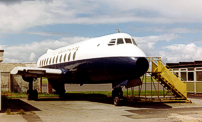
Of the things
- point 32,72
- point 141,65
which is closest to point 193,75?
point 141,65

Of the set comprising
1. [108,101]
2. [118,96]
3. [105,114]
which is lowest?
[108,101]

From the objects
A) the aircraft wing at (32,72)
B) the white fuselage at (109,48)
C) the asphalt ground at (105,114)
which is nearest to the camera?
the asphalt ground at (105,114)

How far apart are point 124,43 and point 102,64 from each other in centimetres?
203

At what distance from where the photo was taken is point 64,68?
22.1 m

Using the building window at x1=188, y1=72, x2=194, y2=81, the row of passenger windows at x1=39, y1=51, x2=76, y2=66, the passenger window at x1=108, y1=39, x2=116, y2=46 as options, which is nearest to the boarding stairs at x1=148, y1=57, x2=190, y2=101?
the passenger window at x1=108, y1=39, x2=116, y2=46

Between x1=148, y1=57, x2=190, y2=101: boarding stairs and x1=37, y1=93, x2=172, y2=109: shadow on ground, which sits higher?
x1=148, y1=57, x2=190, y2=101: boarding stairs

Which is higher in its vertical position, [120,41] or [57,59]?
[120,41]

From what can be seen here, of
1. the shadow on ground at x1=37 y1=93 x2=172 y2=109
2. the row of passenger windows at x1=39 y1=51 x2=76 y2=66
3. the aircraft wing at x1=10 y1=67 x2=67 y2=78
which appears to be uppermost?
the row of passenger windows at x1=39 y1=51 x2=76 y2=66

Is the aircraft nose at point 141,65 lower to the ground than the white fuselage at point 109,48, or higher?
lower

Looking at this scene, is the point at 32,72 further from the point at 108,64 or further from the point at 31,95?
the point at 108,64

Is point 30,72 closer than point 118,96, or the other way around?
point 118,96

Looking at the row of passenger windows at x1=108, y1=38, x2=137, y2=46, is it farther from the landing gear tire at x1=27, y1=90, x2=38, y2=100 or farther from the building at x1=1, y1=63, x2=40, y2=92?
the building at x1=1, y1=63, x2=40, y2=92

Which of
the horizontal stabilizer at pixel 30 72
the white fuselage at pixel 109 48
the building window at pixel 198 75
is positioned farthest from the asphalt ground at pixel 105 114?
the building window at pixel 198 75

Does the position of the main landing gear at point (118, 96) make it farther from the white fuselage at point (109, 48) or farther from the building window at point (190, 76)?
the building window at point (190, 76)
